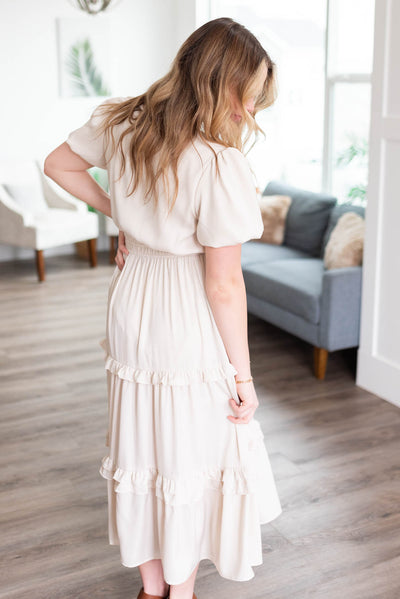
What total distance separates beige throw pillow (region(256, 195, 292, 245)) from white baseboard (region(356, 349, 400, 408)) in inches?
62.1

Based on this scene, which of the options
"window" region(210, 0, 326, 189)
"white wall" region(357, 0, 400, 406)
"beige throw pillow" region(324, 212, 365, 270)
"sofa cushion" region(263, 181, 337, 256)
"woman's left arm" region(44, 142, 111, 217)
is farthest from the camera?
"window" region(210, 0, 326, 189)

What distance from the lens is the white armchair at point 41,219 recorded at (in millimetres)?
5617

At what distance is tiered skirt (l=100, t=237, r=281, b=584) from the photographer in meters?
1.59

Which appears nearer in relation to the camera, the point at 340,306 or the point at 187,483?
the point at 187,483

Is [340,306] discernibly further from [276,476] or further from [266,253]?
[266,253]

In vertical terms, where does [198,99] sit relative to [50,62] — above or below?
below

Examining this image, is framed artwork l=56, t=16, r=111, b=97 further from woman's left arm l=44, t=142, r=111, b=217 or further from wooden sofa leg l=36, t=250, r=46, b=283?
woman's left arm l=44, t=142, r=111, b=217

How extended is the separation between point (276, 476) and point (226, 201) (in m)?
1.57

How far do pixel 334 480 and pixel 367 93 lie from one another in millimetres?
2784

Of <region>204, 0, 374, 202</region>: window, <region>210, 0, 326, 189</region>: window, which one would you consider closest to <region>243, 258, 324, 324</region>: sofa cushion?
<region>204, 0, 374, 202</region>: window

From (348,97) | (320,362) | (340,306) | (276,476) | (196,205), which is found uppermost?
(348,97)

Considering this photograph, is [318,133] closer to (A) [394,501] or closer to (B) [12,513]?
(A) [394,501]

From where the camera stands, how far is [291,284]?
12.5 feet

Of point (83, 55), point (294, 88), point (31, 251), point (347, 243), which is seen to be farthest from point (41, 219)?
point (347, 243)
